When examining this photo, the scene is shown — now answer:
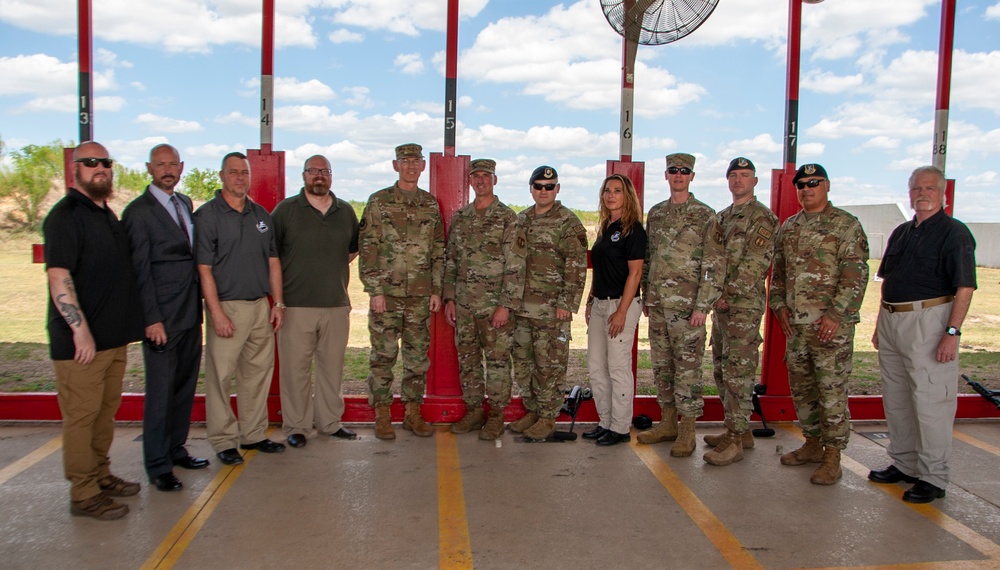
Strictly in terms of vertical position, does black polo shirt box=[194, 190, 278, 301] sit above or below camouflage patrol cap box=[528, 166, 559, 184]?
below

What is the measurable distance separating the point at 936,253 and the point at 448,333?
3338 millimetres

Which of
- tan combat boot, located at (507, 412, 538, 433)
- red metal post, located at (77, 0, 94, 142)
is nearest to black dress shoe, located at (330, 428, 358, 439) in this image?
tan combat boot, located at (507, 412, 538, 433)

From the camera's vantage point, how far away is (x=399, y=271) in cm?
493

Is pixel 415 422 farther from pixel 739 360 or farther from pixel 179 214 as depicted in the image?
pixel 739 360

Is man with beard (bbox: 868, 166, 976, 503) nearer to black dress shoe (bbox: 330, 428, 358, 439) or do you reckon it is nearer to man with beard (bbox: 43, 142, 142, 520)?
black dress shoe (bbox: 330, 428, 358, 439)

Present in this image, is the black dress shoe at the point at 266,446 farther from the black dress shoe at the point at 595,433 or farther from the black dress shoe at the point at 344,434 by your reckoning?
the black dress shoe at the point at 595,433

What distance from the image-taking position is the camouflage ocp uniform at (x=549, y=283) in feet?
15.8

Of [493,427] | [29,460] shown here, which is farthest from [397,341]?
[29,460]

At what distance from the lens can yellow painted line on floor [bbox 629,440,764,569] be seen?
3.24 meters

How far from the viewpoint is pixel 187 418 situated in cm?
435

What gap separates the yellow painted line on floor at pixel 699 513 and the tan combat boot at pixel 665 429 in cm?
9

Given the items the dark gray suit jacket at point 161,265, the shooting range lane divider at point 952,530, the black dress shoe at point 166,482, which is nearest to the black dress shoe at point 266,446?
the black dress shoe at point 166,482

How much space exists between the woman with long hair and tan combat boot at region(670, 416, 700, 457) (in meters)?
0.38

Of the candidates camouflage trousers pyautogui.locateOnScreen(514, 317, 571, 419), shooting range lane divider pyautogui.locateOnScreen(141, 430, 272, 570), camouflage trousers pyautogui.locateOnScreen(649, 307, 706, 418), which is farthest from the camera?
camouflage trousers pyautogui.locateOnScreen(514, 317, 571, 419)
